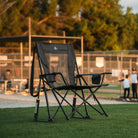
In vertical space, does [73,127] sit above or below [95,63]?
below

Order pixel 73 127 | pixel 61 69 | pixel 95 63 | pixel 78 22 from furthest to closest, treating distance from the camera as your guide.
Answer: pixel 78 22, pixel 95 63, pixel 61 69, pixel 73 127

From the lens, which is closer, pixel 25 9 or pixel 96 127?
pixel 96 127

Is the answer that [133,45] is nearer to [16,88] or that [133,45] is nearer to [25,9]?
[25,9]

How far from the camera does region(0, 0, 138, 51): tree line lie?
43.6 m

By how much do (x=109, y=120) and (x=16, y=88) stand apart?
1320cm

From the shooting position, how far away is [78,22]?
4644 cm

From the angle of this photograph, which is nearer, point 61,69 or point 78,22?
point 61,69

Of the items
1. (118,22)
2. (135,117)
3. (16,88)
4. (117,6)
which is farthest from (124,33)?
(135,117)

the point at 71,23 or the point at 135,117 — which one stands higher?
the point at 71,23

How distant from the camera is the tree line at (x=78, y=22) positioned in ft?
143

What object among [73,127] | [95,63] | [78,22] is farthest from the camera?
[78,22]

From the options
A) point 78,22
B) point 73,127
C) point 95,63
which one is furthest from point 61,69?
point 78,22

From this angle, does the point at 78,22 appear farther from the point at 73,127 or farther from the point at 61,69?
the point at 73,127

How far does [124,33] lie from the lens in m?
50.2
